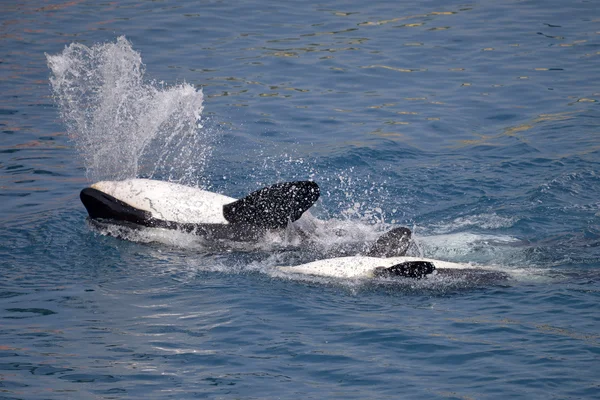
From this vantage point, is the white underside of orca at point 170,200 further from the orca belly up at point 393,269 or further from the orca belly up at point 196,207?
the orca belly up at point 393,269

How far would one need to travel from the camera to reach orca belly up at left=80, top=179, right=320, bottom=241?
9.62m

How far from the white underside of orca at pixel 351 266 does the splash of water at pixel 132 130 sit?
10.6 ft

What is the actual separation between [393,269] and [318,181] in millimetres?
3563

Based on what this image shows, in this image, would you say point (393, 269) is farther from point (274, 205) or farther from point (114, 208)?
point (114, 208)

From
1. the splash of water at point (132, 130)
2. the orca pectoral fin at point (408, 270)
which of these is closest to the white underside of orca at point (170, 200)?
the splash of water at point (132, 130)

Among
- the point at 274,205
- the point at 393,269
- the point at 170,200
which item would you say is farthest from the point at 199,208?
the point at 393,269

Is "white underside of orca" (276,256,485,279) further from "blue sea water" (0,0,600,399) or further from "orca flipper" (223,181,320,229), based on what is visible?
"orca flipper" (223,181,320,229)

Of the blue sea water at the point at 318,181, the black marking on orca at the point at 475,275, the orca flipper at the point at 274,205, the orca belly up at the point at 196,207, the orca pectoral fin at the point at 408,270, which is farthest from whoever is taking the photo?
the orca belly up at the point at 196,207

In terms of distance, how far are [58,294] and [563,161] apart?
7.15 m

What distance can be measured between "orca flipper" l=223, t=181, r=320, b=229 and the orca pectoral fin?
1271mm

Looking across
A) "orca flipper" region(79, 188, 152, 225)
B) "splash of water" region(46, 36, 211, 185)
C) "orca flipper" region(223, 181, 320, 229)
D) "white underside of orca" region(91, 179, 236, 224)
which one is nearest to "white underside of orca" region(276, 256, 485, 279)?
"orca flipper" region(223, 181, 320, 229)

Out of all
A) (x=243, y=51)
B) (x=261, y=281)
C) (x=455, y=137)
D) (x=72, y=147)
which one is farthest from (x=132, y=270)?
(x=243, y=51)

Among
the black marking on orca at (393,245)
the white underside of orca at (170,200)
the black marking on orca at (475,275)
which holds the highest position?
the white underside of orca at (170,200)

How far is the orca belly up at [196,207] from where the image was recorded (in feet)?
31.6
